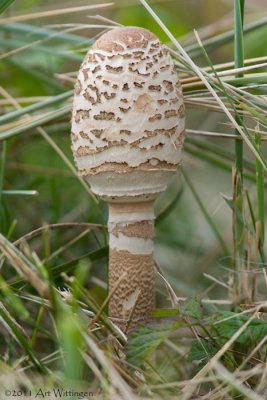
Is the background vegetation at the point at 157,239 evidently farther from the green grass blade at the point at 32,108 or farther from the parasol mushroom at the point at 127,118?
the parasol mushroom at the point at 127,118

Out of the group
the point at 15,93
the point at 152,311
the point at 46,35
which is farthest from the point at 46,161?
the point at 152,311

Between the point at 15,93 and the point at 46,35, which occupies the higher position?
the point at 46,35

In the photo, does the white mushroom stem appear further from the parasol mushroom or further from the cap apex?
the cap apex

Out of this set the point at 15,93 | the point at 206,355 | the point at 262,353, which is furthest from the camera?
the point at 15,93

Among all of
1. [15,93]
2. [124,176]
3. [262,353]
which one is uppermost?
[15,93]

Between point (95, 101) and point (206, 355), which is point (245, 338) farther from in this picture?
point (95, 101)

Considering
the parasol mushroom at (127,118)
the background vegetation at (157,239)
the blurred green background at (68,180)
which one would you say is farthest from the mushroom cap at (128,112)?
the blurred green background at (68,180)

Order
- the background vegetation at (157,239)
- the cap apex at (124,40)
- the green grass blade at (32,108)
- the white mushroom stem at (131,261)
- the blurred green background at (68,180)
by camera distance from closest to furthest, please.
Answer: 1. the background vegetation at (157,239)
2. the cap apex at (124,40)
3. the white mushroom stem at (131,261)
4. the green grass blade at (32,108)
5. the blurred green background at (68,180)
